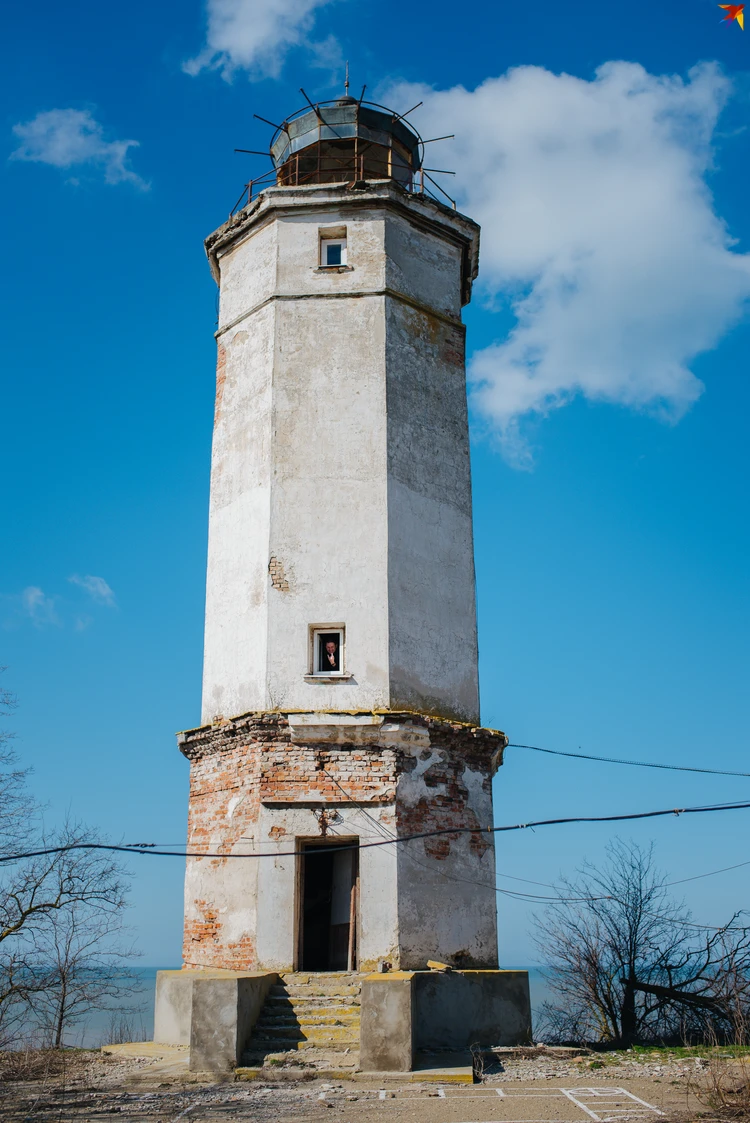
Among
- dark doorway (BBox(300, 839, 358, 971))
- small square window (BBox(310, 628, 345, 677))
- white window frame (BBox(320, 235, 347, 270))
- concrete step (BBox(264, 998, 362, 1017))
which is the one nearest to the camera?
concrete step (BBox(264, 998, 362, 1017))

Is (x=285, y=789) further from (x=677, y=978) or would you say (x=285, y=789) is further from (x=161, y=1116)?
(x=677, y=978)

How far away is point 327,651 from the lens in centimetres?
1470

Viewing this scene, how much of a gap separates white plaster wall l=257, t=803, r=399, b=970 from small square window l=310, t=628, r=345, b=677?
6.46 ft

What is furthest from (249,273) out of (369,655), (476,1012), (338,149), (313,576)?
(476,1012)

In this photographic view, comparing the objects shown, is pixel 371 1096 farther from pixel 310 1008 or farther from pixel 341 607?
pixel 341 607

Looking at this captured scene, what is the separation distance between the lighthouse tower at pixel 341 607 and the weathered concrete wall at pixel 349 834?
0.03 meters

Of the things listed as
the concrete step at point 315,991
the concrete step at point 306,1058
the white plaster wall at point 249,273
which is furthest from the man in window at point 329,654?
the white plaster wall at point 249,273

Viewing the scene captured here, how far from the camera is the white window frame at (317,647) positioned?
1441cm

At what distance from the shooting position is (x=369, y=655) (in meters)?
14.5

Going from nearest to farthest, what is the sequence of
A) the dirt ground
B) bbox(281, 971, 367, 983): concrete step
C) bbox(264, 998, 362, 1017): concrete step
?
the dirt ground → bbox(264, 998, 362, 1017): concrete step → bbox(281, 971, 367, 983): concrete step

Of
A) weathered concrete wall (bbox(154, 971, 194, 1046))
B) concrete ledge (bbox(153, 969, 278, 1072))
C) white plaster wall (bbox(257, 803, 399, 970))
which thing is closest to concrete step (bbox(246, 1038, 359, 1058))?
concrete ledge (bbox(153, 969, 278, 1072))

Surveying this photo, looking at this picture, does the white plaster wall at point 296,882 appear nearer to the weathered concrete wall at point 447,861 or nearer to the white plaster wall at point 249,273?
the weathered concrete wall at point 447,861

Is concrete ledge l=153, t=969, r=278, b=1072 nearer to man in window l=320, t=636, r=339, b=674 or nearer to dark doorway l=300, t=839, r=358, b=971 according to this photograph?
dark doorway l=300, t=839, r=358, b=971

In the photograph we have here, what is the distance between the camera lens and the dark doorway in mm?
14266
